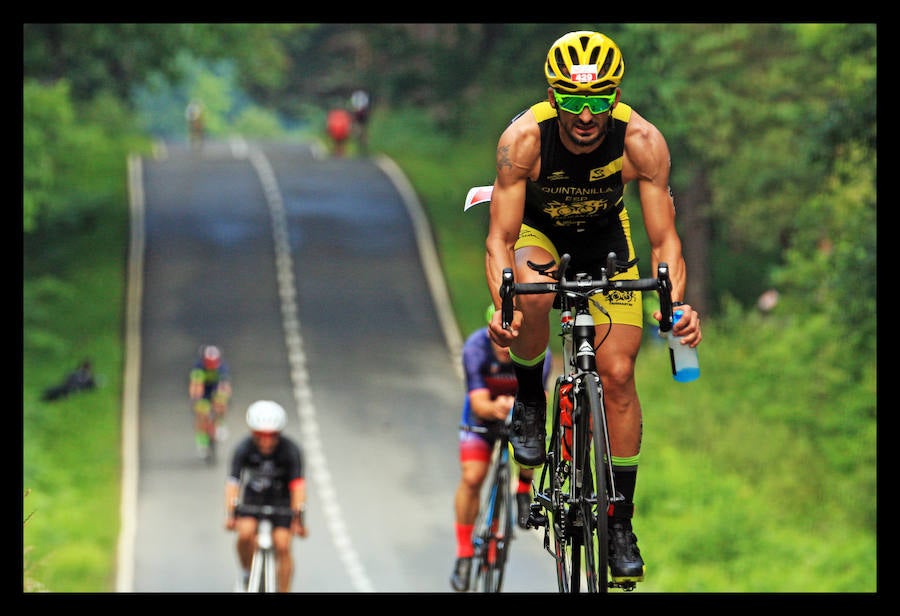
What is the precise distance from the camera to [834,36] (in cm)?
3189

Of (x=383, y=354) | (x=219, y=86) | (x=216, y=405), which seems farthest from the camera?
(x=219, y=86)

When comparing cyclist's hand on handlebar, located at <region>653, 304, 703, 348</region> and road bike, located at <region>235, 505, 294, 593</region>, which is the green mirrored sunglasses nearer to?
cyclist's hand on handlebar, located at <region>653, 304, 703, 348</region>

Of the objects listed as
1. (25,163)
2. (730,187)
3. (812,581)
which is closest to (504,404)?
(812,581)

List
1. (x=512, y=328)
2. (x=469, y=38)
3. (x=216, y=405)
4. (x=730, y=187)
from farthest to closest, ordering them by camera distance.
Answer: (x=469, y=38) < (x=730, y=187) < (x=216, y=405) < (x=512, y=328)

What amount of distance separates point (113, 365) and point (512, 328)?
26908 mm

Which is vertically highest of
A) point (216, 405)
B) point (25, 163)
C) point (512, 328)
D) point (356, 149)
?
point (356, 149)

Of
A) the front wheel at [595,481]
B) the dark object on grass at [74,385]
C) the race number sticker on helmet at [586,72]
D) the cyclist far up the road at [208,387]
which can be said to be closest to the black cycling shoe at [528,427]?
the front wheel at [595,481]

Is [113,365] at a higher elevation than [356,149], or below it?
below

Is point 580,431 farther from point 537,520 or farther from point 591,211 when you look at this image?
point 591,211

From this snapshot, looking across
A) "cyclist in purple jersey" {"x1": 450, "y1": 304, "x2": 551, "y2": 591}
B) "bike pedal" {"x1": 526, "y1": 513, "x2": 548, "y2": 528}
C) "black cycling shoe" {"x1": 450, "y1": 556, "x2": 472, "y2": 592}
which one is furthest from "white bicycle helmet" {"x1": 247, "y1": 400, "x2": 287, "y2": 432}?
"bike pedal" {"x1": 526, "y1": 513, "x2": 548, "y2": 528}

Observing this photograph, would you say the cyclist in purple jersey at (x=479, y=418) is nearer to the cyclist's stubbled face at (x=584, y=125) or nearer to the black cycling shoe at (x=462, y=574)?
the black cycling shoe at (x=462, y=574)

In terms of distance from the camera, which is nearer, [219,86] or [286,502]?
[286,502]

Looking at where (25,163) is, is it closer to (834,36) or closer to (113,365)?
(113,365)

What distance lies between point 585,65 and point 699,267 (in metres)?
33.7
